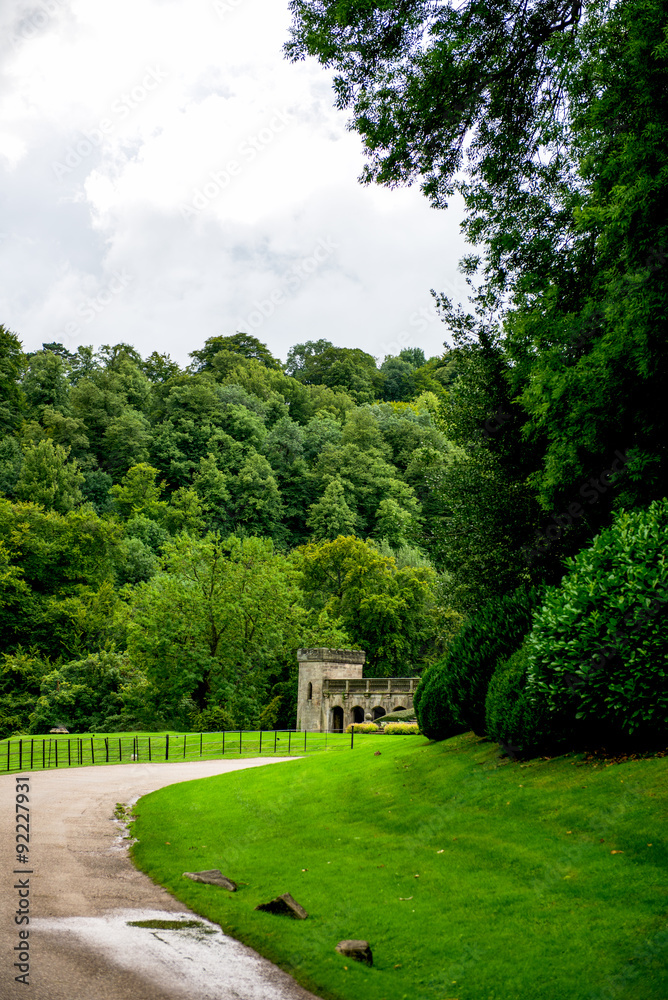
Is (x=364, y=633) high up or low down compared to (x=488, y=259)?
down

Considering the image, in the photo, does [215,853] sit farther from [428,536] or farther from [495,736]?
[428,536]

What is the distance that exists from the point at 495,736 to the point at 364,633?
42.0 m

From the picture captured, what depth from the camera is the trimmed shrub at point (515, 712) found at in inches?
428

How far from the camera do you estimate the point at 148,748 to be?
29.9 meters

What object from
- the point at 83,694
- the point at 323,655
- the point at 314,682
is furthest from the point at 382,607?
the point at 83,694

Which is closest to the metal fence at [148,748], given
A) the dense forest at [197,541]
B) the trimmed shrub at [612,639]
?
the dense forest at [197,541]

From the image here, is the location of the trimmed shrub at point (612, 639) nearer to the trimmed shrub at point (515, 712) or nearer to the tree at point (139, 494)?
the trimmed shrub at point (515, 712)

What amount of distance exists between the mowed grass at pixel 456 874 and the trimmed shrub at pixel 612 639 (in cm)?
67

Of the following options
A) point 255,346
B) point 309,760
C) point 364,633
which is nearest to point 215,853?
point 309,760

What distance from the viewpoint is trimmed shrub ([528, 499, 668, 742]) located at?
357 inches

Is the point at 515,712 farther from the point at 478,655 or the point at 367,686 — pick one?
the point at 367,686

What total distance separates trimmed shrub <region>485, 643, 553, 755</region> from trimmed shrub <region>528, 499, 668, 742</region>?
31 centimetres

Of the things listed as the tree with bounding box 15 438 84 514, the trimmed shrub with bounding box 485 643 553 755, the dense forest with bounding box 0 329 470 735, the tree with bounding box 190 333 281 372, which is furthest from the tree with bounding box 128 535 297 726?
the tree with bounding box 190 333 281 372

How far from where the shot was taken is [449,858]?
873 cm
